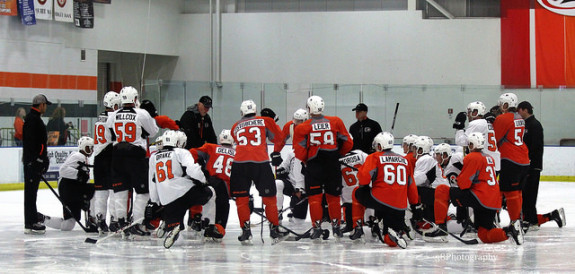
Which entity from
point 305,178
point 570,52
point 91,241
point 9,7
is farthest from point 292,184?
point 570,52

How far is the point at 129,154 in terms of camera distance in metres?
8.16

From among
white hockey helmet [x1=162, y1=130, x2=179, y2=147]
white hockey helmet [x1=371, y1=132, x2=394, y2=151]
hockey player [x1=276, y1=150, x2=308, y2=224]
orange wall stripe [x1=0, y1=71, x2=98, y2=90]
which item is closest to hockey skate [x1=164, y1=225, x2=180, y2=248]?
white hockey helmet [x1=162, y1=130, x2=179, y2=147]

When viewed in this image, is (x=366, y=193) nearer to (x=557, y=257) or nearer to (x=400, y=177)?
(x=400, y=177)

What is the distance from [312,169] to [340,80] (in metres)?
12.4

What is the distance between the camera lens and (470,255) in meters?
7.02

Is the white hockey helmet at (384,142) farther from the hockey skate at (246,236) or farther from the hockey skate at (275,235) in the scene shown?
the hockey skate at (246,236)

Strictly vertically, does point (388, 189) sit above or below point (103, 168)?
below

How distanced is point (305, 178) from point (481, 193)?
161 cm

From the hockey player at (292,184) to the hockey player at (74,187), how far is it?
203 cm

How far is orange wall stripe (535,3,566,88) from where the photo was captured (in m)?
18.7

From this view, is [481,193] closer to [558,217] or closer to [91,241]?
[558,217]

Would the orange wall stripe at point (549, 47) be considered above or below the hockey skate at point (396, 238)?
above

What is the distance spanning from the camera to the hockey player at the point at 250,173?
7770 millimetres

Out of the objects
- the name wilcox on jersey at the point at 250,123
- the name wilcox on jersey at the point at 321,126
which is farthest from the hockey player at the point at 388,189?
the name wilcox on jersey at the point at 250,123
